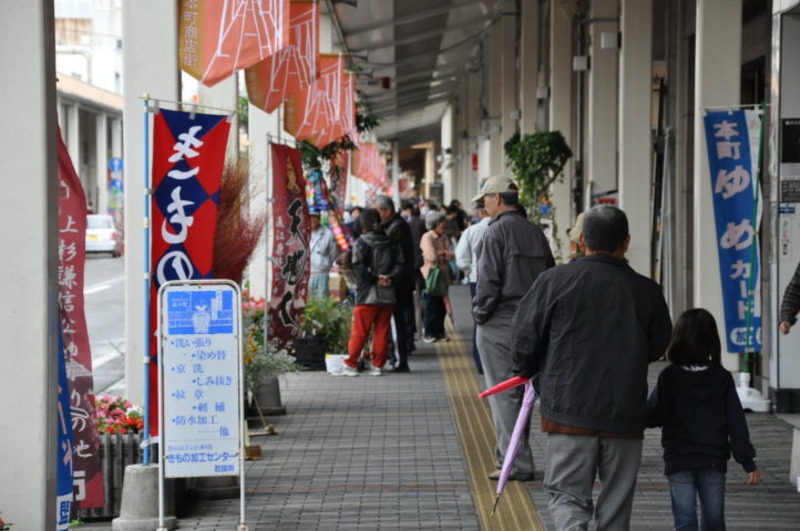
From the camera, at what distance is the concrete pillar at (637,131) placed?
16.8 meters

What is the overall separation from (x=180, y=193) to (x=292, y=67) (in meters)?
5.42

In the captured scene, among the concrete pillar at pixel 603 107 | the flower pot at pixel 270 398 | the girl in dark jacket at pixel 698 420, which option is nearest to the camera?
the girl in dark jacket at pixel 698 420

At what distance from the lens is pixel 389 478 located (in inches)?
376

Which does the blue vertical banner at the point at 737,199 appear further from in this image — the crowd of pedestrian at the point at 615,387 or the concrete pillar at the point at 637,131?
the crowd of pedestrian at the point at 615,387

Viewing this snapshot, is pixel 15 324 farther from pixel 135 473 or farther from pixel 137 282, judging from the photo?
pixel 137 282

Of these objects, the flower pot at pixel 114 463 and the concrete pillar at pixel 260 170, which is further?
the concrete pillar at pixel 260 170

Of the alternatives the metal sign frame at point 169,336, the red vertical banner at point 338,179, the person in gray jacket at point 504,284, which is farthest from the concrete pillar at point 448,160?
the metal sign frame at point 169,336

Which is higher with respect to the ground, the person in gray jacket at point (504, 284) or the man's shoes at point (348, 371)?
the person in gray jacket at point (504, 284)

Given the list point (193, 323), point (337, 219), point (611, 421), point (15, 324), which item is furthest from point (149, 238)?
point (337, 219)

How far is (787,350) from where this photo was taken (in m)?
12.2

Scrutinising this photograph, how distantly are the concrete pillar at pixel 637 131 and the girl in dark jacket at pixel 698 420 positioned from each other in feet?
34.7

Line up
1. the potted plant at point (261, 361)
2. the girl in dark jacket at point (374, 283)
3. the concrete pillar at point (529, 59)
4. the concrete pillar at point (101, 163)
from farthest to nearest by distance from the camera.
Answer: the concrete pillar at point (101, 163), the concrete pillar at point (529, 59), the girl in dark jacket at point (374, 283), the potted plant at point (261, 361)

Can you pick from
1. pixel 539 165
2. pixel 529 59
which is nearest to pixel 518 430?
pixel 539 165

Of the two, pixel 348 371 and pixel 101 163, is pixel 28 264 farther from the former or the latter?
pixel 101 163
